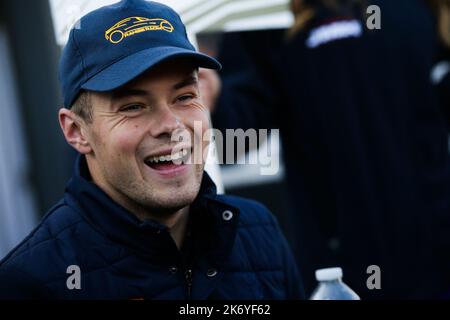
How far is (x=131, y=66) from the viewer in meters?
1.83

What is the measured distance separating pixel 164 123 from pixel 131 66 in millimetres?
145

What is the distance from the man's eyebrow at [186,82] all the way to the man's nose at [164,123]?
0.06 meters

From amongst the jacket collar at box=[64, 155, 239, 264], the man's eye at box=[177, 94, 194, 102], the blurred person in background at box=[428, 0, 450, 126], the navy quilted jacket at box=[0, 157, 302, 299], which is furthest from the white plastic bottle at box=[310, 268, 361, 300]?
the blurred person in background at box=[428, 0, 450, 126]

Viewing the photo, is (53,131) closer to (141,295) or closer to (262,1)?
(262,1)

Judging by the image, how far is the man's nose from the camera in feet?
6.05

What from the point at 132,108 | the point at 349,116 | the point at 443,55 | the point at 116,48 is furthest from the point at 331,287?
the point at 443,55

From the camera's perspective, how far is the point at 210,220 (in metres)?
2.03

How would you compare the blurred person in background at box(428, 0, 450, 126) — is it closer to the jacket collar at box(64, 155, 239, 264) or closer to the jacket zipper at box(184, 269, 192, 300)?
the jacket collar at box(64, 155, 239, 264)

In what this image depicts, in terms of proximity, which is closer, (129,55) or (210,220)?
(129,55)

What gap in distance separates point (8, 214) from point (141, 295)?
3072mm

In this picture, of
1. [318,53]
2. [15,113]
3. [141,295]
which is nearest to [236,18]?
[318,53]

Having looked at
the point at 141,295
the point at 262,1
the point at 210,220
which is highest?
the point at 262,1

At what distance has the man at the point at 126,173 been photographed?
1838 millimetres

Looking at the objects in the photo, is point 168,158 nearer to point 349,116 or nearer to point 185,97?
point 185,97
